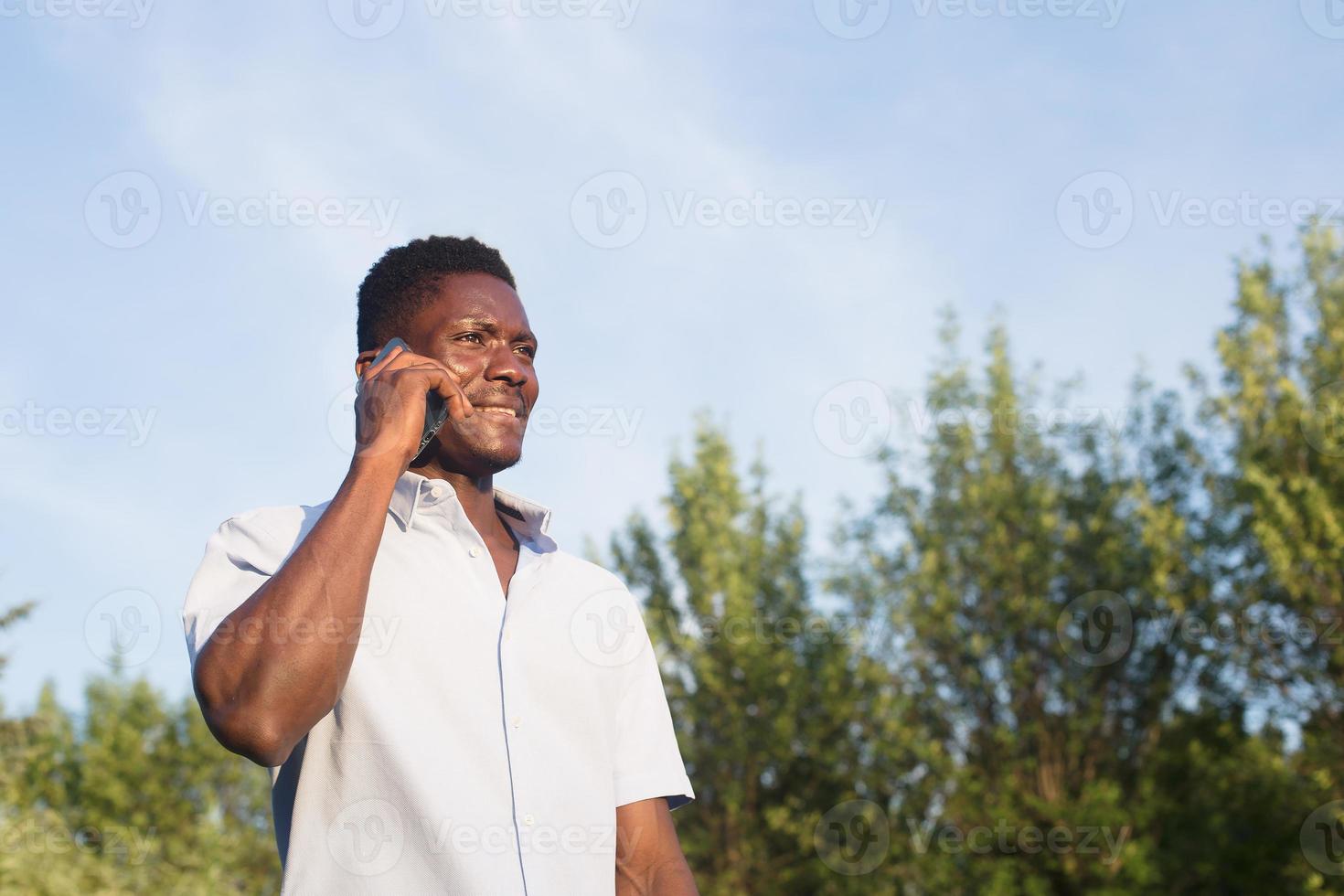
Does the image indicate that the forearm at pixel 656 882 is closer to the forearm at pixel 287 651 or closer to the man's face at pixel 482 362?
the forearm at pixel 287 651

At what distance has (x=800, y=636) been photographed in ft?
93.0

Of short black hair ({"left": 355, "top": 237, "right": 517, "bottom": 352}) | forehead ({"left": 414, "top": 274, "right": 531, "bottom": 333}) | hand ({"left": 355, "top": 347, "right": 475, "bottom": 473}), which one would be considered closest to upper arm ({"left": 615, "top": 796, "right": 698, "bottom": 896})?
hand ({"left": 355, "top": 347, "right": 475, "bottom": 473})

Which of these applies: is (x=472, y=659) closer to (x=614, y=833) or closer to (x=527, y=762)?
(x=527, y=762)

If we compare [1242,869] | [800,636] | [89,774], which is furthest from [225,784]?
[1242,869]

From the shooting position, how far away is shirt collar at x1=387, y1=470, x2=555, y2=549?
282cm

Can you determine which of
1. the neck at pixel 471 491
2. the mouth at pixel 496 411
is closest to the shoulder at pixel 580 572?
the neck at pixel 471 491

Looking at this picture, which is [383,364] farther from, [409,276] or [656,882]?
[656,882]

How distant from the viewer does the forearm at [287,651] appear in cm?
216

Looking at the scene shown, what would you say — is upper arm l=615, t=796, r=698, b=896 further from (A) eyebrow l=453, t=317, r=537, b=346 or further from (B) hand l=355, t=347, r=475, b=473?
(A) eyebrow l=453, t=317, r=537, b=346

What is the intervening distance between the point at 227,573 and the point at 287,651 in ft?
1.30

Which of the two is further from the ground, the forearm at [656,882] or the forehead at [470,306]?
the forehead at [470,306]

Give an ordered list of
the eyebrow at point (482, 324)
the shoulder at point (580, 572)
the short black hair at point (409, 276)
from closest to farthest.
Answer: the shoulder at point (580, 572)
the eyebrow at point (482, 324)
the short black hair at point (409, 276)

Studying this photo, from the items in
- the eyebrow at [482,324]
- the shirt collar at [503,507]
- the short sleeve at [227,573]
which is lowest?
the short sleeve at [227,573]

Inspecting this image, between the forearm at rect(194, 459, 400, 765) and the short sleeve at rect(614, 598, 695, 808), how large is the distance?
83cm
